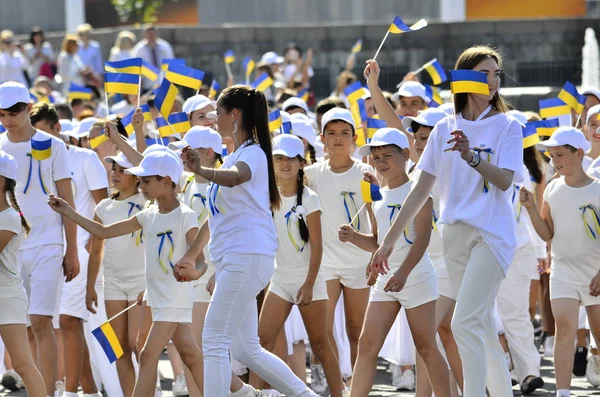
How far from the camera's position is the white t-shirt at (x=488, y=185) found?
7363 millimetres

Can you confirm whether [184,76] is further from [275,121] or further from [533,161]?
[533,161]

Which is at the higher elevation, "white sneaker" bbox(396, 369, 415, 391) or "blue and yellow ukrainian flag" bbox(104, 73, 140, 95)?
"blue and yellow ukrainian flag" bbox(104, 73, 140, 95)

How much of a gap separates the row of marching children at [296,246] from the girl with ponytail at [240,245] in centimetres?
1

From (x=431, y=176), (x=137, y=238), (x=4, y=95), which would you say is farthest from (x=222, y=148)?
(x=431, y=176)

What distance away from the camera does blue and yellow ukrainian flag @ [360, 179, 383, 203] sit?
8.93 meters

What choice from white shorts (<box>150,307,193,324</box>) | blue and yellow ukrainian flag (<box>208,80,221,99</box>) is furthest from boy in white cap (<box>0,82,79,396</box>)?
blue and yellow ukrainian flag (<box>208,80,221,99</box>)

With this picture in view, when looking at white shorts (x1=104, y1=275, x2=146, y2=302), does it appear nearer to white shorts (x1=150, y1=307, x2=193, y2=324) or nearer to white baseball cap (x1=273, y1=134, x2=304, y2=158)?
white shorts (x1=150, y1=307, x2=193, y2=324)

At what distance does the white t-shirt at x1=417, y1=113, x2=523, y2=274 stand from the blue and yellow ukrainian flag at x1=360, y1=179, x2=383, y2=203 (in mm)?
1415

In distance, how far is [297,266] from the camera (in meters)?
9.27

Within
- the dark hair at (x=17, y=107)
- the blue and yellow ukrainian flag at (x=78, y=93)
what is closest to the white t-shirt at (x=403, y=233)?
the dark hair at (x=17, y=107)

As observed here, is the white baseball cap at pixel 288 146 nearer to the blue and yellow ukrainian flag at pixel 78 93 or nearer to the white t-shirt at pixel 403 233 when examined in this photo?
the white t-shirt at pixel 403 233

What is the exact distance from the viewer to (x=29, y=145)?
9.40 m

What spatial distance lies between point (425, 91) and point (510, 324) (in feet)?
6.34

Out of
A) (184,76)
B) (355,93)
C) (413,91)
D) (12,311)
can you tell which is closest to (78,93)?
(355,93)
